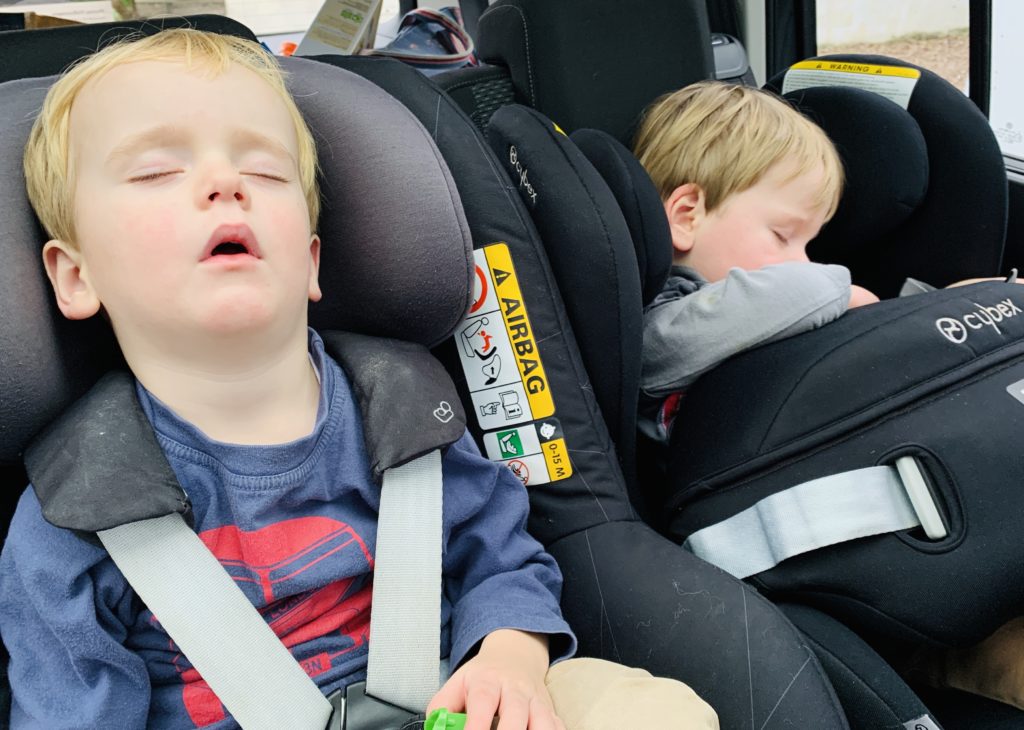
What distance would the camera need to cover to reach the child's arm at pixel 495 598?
0.93 m

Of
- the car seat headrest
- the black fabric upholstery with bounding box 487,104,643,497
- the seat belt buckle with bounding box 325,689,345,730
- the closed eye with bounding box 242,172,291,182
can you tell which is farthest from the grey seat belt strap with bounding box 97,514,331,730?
the car seat headrest

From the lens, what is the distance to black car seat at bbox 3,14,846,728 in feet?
3.25

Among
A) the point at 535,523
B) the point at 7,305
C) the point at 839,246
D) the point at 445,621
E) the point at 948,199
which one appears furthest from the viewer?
the point at 839,246

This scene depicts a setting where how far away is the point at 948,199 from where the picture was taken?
5.32 feet

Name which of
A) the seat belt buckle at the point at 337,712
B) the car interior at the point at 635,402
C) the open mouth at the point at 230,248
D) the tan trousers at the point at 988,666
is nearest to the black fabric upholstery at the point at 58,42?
the car interior at the point at 635,402

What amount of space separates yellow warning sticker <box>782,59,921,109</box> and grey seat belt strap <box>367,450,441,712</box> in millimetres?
1173

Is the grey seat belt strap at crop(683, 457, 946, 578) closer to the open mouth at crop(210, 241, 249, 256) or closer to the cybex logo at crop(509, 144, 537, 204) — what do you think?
the cybex logo at crop(509, 144, 537, 204)

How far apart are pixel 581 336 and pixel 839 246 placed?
68cm

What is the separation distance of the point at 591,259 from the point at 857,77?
84 centimetres

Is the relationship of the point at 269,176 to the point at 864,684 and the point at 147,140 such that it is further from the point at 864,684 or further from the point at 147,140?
the point at 864,684

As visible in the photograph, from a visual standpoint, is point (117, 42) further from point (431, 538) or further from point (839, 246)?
point (839, 246)

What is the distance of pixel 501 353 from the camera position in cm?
127

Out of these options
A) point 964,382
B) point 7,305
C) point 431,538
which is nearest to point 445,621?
point 431,538

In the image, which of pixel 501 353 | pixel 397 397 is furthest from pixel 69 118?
pixel 501 353
